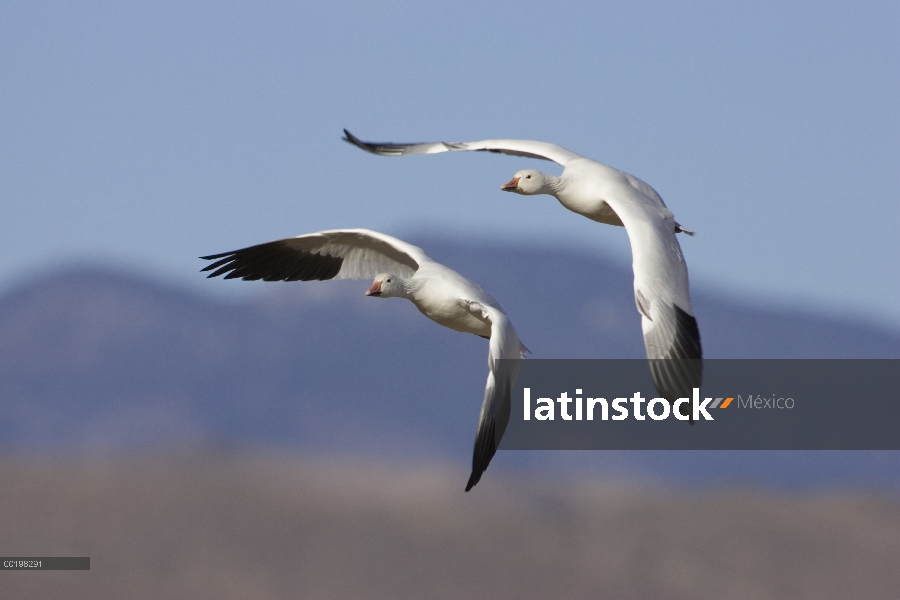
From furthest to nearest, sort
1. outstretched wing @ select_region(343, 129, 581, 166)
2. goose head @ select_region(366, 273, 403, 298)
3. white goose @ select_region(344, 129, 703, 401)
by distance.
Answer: outstretched wing @ select_region(343, 129, 581, 166) < goose head @ select_region(366, 273, 403, 298) < white goose @ select_region(344, 129, 703, 401)

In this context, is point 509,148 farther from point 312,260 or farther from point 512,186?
point 312,260

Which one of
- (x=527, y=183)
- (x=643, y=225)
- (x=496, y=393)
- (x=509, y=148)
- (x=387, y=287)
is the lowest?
(x=496, y=393)

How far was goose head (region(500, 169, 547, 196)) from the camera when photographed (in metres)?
13.0

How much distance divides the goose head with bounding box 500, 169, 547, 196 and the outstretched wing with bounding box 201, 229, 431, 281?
1473 mm

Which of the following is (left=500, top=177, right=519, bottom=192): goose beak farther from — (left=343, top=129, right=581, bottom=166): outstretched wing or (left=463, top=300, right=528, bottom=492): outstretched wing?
(left=463, top=300, right=528, bottom=492): outstretched wing

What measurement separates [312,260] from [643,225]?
457 centimetres

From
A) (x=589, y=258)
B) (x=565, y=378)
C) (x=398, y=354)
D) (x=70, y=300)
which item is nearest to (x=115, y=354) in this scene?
(x=70, y=300)

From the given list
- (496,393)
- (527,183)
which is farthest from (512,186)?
(496,393)

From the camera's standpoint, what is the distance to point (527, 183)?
13.2m

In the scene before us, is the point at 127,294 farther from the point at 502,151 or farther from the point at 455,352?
the point at 502,151

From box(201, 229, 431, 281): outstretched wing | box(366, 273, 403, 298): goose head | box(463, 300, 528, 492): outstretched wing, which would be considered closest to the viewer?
box(463, 300, 528, 492): outstretched wing

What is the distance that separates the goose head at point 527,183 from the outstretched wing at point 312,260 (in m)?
1.47

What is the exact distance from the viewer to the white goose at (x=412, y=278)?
11008 millimetres

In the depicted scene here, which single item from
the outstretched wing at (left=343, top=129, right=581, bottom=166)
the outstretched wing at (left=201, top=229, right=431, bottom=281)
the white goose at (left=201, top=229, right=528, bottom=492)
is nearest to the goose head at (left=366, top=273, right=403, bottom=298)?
the white goose at (left=201, top=229, right=528, bottom=492)
